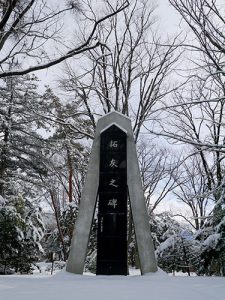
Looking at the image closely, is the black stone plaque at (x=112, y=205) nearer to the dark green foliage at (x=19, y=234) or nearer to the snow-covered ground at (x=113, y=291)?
the snow-covered ground at (x=113, y=291)

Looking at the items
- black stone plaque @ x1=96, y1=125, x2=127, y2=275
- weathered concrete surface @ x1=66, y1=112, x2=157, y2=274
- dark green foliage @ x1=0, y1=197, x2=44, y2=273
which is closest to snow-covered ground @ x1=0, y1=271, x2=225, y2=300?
black stone plaque @ x1=96, y1=125, x2=127, y2=275

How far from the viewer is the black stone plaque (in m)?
7.10

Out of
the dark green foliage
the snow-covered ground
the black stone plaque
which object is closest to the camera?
the snow-covered ground

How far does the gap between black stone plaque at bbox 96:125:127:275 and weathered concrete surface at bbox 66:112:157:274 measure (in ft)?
0.57

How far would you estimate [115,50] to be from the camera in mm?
13125

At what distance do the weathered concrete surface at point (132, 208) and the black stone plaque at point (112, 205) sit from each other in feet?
0.57

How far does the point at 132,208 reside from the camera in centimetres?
752

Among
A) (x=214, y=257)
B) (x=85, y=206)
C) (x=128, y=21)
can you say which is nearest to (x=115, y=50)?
(x=128, y=21)

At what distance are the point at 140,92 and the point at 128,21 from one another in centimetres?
289

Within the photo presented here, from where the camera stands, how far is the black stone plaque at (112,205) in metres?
7.10

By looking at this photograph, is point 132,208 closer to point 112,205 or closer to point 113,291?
point 112,205

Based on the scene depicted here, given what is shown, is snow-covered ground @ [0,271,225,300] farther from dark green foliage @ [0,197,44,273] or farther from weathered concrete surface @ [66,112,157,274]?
dark green foliage @ [0,197,44,273]

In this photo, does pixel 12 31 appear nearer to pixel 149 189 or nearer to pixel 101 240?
pixel 101 240

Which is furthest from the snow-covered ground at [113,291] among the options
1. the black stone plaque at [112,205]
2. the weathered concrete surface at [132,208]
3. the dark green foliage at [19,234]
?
the dark green foliage at [19,234]
